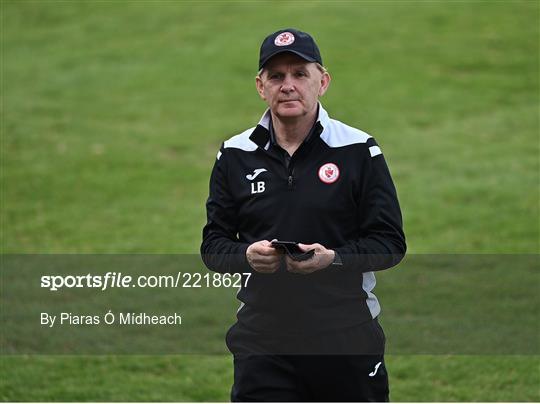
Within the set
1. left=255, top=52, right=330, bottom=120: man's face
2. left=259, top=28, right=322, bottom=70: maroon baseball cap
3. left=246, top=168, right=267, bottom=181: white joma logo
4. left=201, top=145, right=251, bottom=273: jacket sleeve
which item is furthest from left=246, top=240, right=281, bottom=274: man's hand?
left=259, top=28, right=322, bottom=70: maroon baseball cap

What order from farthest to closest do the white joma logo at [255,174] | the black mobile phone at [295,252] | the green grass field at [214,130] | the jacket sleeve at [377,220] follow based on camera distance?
the green grass field at [214,130] → the white joma logo at [255,174] → the jacket sleeve at [377,220] → the black mobile phone at [295,252]

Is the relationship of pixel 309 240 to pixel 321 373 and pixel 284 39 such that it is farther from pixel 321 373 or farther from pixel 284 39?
pixel 284 39

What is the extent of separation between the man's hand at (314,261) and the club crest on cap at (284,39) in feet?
2.90

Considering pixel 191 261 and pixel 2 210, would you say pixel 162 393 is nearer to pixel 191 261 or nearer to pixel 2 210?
pixel 191 261

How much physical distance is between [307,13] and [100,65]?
445cm

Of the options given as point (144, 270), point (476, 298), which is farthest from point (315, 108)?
point (144, 270)

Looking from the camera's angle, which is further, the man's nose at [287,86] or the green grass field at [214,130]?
the green grass field at [214,130]

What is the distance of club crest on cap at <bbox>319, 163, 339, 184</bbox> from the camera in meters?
4.34

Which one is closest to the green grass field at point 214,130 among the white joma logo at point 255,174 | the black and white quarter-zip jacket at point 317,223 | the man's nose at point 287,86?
the black and white quarter-zip jacket at point 317,223

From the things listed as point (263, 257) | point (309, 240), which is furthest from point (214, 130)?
point (263, 257)

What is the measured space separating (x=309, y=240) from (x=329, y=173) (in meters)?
0.30

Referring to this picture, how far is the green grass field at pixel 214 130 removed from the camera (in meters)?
8.02

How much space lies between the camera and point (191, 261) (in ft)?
36.6

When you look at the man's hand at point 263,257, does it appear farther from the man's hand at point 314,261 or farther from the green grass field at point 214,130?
the green grass field at point 214,130
